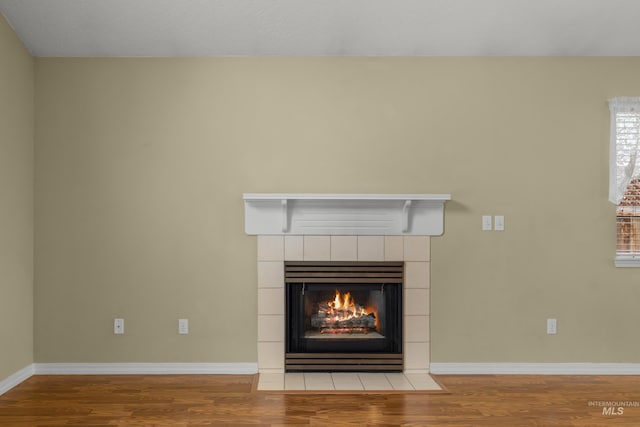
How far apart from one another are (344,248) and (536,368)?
1617mm

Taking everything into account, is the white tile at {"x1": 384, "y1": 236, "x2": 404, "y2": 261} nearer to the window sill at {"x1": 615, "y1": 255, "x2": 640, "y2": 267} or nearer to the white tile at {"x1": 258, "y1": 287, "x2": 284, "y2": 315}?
A: the white tile at {"x1": 258, "y1": 287, "x2": 284, "y2": 315}

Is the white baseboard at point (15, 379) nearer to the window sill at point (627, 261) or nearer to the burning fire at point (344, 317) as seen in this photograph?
the burning fire at point (344, 317)

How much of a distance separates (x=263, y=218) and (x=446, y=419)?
1813 mm

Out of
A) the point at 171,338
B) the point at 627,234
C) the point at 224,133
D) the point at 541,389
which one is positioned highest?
the point at 224,133

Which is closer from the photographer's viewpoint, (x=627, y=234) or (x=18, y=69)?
(x=18, y=69)

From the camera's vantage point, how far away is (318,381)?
403 cm

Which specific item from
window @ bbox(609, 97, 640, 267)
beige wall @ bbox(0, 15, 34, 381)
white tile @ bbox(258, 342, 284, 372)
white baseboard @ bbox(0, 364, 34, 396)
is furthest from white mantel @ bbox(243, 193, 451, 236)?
A: white baseboard @ bbox(0, 364, 34, 396)

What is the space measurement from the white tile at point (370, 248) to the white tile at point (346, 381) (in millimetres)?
813

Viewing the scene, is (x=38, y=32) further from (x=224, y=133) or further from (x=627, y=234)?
(x=627, y=234)

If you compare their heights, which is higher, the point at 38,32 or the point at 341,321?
the point at 38,32

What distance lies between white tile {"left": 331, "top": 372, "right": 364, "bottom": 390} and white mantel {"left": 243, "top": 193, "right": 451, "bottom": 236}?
3.24ft

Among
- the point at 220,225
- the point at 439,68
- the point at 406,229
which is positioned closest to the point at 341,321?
the point at 406,229

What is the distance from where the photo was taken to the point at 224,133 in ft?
14.0

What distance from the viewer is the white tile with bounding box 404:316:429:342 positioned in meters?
4.27
